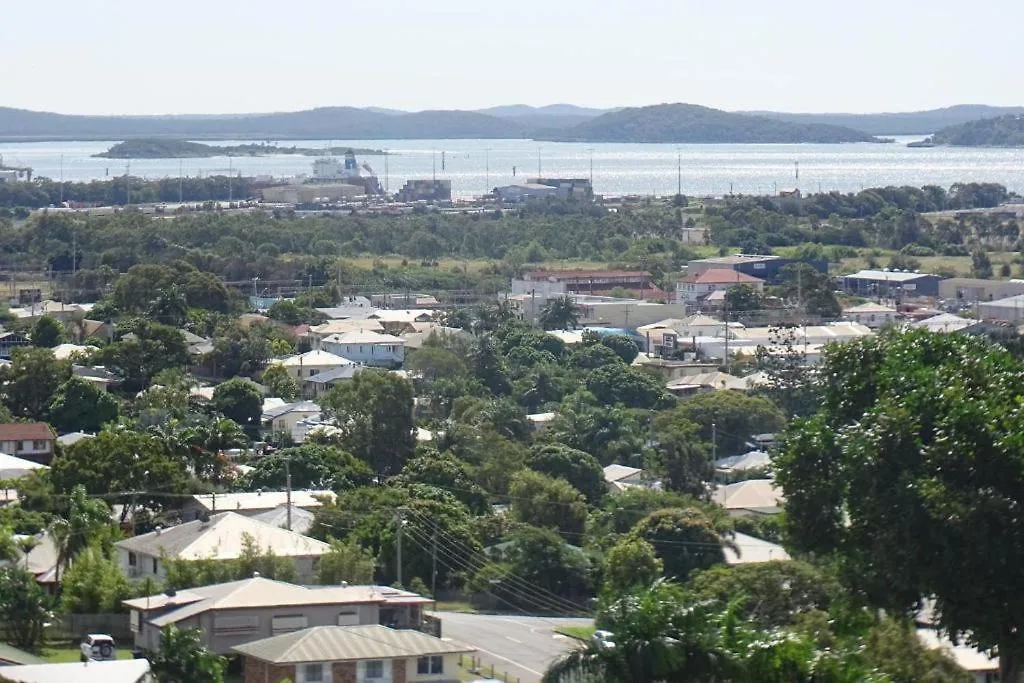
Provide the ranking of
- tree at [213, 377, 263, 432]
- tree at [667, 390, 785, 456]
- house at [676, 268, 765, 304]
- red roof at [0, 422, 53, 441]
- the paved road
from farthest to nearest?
house at [676, 268, 765, 304] < tree at [213, 377, 263, 432] < tree at [667, 390, 785, 456] < red roof at [0, 422, 53, 441] < the paved road

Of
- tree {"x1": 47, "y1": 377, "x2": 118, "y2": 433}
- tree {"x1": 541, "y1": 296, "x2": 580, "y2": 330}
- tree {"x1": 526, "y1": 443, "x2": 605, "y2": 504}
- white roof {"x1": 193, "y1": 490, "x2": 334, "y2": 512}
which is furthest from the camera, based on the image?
tree {"x1": 541, "y1": 296, "x2": 580, "y2": 330}

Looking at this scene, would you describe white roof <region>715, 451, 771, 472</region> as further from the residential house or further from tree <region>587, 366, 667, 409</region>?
the residential house

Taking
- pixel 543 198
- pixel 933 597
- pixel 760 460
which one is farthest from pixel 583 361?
pixel 543 198

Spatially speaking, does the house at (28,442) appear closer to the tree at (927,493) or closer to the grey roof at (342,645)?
the grey roof at (342,645)

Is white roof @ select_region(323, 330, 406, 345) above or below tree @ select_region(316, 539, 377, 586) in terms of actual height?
below

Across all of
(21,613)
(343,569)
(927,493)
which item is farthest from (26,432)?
(927,493)

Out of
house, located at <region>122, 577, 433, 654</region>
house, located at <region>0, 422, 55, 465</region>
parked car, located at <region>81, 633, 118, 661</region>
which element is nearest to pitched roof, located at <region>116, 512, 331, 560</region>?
house, located at <region>122, 577, 433, 654</region>

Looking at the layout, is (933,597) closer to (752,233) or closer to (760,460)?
(760,460)
